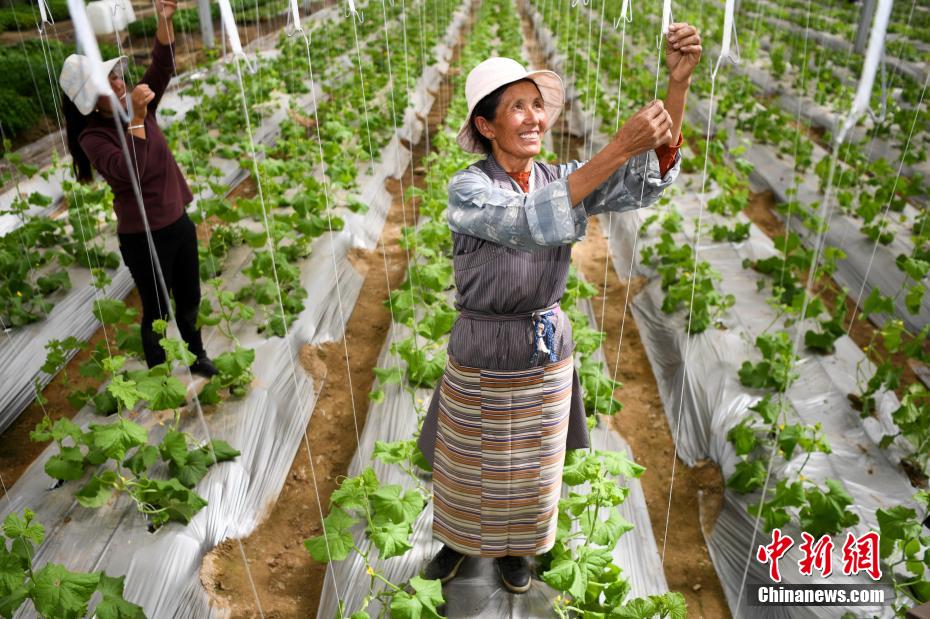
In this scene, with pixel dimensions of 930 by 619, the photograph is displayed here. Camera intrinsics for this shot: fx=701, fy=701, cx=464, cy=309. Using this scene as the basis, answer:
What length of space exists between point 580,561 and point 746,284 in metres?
2.70

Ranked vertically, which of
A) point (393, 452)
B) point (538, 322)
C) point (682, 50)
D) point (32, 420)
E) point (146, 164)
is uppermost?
point (682, 50)

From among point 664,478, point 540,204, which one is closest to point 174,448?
point 540,204

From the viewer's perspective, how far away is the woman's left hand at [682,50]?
4.54ft

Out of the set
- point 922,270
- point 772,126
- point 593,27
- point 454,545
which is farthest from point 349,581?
point 593,27

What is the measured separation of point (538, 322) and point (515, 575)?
2.58 ft

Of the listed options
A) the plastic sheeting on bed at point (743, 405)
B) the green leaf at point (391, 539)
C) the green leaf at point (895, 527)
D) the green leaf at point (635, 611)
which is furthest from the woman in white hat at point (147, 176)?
the green leaf at point (895, 527)

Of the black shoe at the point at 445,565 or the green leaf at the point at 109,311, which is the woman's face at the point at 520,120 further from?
the green leaf at the point at 109,311

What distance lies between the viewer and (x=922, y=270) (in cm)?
323

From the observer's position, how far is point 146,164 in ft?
8.14

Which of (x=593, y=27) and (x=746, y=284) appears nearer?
(x=746, y=284)

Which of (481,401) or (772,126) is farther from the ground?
(481,401)

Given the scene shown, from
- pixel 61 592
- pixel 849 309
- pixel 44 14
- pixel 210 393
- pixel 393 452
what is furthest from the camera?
pixel 849 309

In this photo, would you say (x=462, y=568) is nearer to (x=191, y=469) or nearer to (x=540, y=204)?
(x=191, y=469)

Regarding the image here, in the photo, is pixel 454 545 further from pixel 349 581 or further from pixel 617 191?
pixel 617 191
